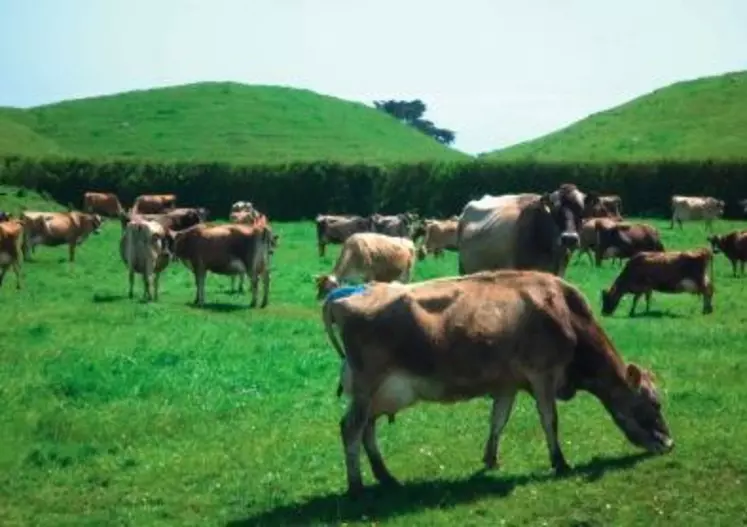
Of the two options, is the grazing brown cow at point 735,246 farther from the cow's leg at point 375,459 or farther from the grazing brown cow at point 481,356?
the cow's leg at point 375,459

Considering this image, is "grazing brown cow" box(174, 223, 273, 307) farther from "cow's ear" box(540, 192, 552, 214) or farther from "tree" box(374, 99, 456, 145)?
"tree" box(374, 99, 456, 145)

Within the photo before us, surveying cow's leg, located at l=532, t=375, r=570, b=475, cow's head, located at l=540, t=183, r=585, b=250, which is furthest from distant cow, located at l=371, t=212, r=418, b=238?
cow's leg, located at l=532, t=375, r=570, b=475

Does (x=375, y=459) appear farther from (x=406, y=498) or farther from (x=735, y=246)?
(x=735, y=246)

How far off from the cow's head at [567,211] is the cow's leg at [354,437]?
703cm

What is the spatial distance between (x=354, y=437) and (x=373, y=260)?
19709mm

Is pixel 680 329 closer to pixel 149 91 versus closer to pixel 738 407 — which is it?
pixel 738 407

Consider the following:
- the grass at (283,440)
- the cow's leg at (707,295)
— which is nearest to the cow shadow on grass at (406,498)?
the grass at (283,440)

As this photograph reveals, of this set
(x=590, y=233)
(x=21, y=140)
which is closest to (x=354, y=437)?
(x=590, y=233)

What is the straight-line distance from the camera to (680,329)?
24.0 m

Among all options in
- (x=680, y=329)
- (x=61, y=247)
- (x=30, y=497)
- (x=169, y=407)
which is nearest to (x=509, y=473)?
(x=30, y=497)

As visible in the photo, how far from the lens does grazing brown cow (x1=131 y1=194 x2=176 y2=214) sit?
63281 millimetres

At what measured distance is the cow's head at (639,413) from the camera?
1196 centimetres

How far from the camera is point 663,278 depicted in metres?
29.3

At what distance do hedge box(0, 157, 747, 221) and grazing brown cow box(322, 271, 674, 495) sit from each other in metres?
53.4
